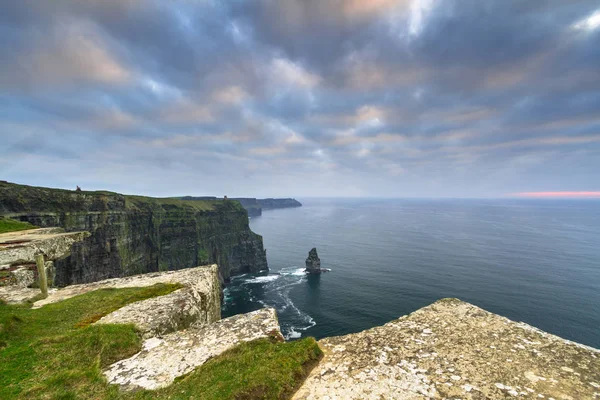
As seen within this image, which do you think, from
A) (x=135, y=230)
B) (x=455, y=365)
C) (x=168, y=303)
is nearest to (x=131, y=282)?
(x=168, y=303)

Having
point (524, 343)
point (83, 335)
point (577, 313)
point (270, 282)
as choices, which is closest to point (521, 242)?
point (577, 313)

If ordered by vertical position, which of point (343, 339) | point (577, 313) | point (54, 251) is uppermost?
point (54, 251)

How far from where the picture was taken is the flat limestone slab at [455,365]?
5453 millimetres

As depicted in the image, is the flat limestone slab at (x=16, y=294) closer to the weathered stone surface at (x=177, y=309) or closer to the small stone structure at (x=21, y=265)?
the small stone structure at (x=21, y=265)

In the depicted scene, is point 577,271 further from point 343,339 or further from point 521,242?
point 343,339

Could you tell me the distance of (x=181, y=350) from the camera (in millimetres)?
7473

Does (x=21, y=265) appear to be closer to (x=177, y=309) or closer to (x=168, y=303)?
(x=168, y=303)

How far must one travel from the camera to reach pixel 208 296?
1212 centimetres

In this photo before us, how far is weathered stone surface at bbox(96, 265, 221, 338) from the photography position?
8.80 meters

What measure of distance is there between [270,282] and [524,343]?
271 ft

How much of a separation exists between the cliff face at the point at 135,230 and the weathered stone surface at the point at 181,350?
4212 cm

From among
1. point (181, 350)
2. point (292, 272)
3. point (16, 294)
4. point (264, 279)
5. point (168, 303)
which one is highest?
point (16, 294)

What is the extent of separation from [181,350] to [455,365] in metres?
7.84

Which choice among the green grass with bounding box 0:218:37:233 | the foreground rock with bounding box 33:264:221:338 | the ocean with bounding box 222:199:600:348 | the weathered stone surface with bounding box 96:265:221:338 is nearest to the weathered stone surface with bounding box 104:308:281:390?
the weathered stone surface with bounding box 96:265:221:338
